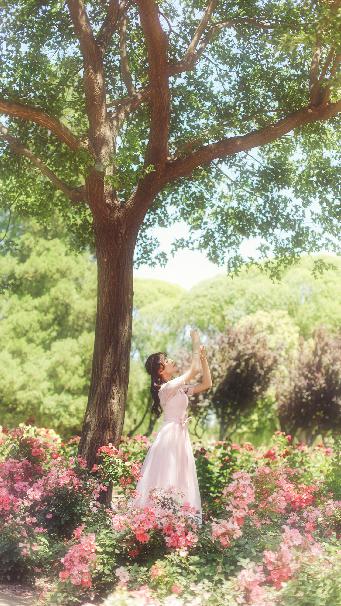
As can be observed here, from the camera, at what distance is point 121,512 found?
23.6ft

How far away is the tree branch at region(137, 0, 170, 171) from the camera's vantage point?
28.8 feet

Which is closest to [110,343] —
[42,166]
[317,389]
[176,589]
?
[42,166]

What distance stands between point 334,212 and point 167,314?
75.4ft

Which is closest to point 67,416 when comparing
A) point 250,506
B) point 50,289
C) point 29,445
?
point 50,289

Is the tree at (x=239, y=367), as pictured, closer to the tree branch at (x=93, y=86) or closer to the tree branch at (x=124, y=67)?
the tree branch at (x=124, y=67)

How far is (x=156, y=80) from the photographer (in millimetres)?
9148

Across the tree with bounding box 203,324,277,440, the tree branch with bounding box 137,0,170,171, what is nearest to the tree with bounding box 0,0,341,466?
the tree branch with bounding box 137,0,170,171

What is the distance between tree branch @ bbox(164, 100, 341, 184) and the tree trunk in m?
1.19

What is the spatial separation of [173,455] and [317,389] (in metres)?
17.7

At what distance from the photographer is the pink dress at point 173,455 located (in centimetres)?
820

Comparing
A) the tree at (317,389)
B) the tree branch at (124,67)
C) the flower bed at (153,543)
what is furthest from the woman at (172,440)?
the tree at (317,389)

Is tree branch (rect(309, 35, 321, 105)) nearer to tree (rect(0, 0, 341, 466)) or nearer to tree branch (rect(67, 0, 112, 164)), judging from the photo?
tree (rect(0, 0, 341, 466))

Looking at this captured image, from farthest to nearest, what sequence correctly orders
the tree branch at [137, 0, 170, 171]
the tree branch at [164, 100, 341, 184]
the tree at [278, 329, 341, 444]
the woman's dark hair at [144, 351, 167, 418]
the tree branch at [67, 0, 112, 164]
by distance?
the tree at [278, 329, 341, 444]
the tree branch at [164, 100, 341, 184]
the tree branch at [67, 0, 112, 164]
the tree branch at [137, 0, 170, 171]
the woman's dark hair at [144, 351, 167, 418]

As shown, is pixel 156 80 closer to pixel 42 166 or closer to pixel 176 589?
pixel 42 166
